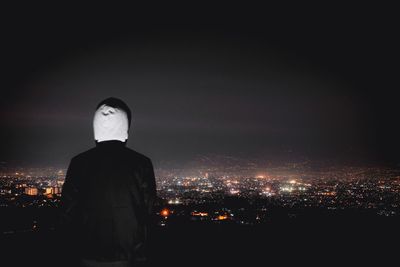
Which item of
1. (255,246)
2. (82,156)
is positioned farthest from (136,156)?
(255,246)

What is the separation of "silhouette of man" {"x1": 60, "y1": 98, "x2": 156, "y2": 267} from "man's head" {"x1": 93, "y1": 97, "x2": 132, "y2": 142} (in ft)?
0.28

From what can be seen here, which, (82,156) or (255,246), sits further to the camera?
(255,246)

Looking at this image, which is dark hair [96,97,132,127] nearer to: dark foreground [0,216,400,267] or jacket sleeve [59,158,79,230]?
jacket sleeve [59,158,79,230]

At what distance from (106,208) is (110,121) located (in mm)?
518

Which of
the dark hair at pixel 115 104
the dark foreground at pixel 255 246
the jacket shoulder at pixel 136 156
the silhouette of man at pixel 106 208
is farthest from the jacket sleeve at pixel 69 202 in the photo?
the dark foreground at pixel 255 246

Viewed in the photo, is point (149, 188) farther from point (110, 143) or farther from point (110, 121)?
point (110, 121)

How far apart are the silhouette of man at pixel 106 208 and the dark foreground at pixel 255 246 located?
10.1 feet

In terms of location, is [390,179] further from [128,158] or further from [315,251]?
[128,158]

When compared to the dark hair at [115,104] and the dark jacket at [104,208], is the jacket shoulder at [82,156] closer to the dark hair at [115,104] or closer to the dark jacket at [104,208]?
the dark jacket at [104,208]

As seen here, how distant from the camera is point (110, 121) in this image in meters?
A: 2.11

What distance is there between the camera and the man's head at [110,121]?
2113mm

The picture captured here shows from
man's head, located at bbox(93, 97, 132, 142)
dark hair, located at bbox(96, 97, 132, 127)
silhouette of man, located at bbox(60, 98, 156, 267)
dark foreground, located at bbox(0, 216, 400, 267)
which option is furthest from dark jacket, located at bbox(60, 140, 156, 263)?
dark foreground, located at bbox(0, 216, 400, 267)

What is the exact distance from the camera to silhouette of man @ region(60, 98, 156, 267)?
196cm

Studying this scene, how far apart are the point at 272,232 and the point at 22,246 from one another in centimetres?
480
